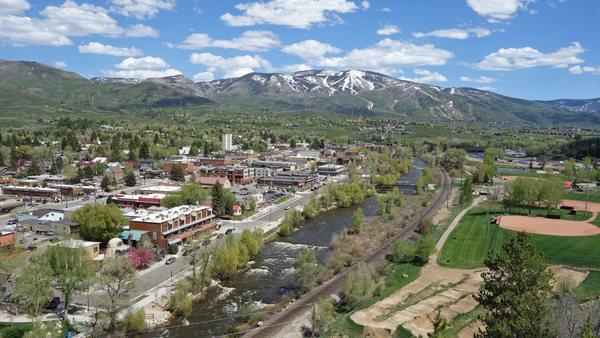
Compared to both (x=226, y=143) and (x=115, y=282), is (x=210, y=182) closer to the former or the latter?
(x=115, y=282)

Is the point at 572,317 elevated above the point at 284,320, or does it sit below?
above

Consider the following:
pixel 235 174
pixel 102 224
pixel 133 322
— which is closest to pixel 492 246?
pixel 133 322

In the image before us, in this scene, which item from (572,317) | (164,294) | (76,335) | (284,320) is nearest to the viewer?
(572,317)

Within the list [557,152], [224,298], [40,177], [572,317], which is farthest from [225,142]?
[572,317]

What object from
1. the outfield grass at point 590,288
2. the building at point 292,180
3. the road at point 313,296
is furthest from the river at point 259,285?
the building at point 292,180

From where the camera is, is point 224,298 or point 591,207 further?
point 591,207

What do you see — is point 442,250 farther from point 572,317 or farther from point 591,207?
point 591,207
